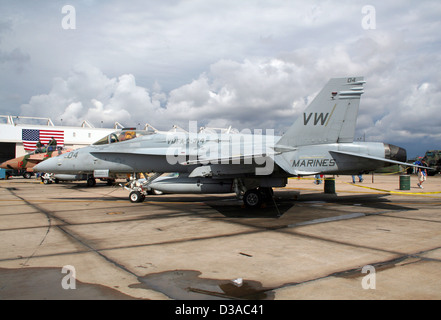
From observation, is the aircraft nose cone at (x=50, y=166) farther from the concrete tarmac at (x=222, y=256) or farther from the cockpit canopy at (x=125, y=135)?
the concrete tarmac at (x=222, y=256)

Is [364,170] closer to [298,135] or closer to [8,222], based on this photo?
[298,135]

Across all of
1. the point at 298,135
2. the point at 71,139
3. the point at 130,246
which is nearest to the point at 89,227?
the point at 130,246

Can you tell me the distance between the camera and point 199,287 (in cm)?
398

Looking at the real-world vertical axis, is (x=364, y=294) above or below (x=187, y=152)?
below

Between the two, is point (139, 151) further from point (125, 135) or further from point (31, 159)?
point (31, 159)

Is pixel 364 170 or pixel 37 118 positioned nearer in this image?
pixel 364 170

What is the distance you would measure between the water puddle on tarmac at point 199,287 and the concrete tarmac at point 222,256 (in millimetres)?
13

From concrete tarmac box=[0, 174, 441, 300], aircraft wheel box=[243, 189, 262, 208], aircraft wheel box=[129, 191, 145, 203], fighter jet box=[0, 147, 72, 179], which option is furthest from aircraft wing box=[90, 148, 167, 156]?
fighter jet box=[0, 147, 72, 179]

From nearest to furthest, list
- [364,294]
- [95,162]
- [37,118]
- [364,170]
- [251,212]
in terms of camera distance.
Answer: [364,294] < [251,212] < [364,170] < [95,162] < [37,118]

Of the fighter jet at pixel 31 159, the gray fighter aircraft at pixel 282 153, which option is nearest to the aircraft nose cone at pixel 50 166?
the gray fighter aircraft at pixel 282 153
